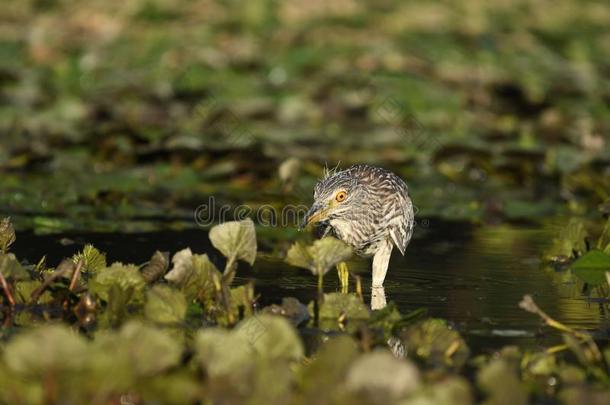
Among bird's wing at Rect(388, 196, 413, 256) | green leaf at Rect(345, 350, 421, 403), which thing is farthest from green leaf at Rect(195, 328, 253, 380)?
bird's wing at Rect(388, 196, 413, 256)

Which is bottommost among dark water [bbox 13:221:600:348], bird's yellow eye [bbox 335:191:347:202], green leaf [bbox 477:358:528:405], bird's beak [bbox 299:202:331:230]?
dark water [bbox 13:221:600:348]

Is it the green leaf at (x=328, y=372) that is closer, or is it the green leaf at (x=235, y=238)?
the green leaf at (x=328, y=372)

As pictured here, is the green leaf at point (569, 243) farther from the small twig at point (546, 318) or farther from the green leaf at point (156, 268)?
the green leaf at point (156, 268)

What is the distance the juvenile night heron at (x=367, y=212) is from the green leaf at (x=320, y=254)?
1.28 m

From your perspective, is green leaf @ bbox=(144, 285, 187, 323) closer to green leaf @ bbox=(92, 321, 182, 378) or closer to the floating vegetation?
the floating vegetation

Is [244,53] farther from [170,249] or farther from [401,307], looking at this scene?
[401,307]

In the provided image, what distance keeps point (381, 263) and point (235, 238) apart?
6.49 ft

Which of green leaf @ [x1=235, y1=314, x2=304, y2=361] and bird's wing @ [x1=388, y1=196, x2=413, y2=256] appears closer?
green leaf @ [x1=235, y1=314, x2=304, y2=361]

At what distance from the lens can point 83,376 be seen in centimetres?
464

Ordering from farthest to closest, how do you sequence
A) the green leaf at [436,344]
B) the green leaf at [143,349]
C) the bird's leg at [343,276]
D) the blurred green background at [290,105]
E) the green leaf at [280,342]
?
1. the blurred green background at [290,105]
2. the bird's leg at [343,276]
3. the green leaf at [436,344]
4. the green leaf at [280,342]
5. the green leaf at [143,349]

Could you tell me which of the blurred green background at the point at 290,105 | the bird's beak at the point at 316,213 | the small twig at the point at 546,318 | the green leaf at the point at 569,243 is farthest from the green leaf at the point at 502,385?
Answer: the blurred green background at the point at 290,105

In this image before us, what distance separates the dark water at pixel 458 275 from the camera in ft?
23.7

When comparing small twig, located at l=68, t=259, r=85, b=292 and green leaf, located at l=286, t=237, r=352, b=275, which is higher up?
green leaf, located at l=286, t=237, r=352, b=275

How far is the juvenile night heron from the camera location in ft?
27.6
